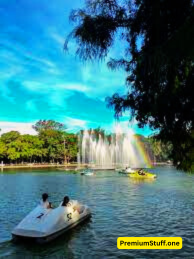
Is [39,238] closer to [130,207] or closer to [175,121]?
[175,121]

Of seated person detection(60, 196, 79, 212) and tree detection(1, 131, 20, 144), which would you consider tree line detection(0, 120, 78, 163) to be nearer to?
tree detection(1, 131, 20, 144)

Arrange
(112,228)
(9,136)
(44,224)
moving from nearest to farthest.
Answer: (44,224) < (112,228) < (9,136)

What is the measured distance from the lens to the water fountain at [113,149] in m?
125

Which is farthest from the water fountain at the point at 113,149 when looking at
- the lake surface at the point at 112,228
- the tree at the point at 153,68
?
the tree at the point at 153,68

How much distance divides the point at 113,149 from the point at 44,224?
109m

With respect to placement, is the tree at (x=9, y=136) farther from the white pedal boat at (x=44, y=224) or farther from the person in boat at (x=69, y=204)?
the white pedal boat at (x=44, y=224)

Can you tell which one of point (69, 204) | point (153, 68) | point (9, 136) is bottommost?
point (69, 204)

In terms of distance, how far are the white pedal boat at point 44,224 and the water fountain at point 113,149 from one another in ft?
330

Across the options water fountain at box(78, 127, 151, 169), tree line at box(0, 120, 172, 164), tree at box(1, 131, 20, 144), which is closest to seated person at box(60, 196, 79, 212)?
water fountain at box(78, 127, 151, 169)

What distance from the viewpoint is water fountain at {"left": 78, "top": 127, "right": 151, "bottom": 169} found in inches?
4909

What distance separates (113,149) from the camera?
414 ft

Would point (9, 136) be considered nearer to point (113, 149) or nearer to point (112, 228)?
point (113, 149)

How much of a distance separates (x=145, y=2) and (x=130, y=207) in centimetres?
2515

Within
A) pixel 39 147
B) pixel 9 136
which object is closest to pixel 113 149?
pixel 39 147
